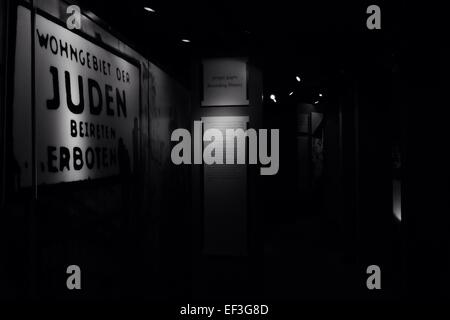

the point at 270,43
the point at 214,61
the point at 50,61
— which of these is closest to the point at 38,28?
the point at 50,61

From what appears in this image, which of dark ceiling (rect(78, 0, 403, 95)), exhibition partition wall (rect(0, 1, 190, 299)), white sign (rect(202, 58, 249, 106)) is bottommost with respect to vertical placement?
exhibition partition wall (rect(0, 1, 190, 299))

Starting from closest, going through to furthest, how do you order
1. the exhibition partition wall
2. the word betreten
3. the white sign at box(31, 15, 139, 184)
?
the exhibition partition wall
the white sign at box(31, 15, 139, 184)
the word betreten

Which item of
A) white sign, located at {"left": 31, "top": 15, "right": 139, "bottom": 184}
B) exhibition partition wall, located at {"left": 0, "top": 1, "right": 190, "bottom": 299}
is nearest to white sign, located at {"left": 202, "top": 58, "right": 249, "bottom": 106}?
exhibition partition wall, located at {"left": 0, "top": 1, "right": 190, "bottom": 299}

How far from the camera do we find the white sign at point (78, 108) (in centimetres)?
210

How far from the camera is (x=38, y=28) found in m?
2.05

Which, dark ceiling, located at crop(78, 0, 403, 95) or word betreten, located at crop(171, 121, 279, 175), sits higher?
dark ceiling, located at crop(78, 0, 403, 95)

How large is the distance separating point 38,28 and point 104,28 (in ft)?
2.84

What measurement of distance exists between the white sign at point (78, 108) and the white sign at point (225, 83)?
62.2 inches

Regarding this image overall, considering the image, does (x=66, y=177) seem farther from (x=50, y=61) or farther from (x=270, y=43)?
(x=270, y=43)

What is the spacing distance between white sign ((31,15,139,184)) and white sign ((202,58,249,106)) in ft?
5.18

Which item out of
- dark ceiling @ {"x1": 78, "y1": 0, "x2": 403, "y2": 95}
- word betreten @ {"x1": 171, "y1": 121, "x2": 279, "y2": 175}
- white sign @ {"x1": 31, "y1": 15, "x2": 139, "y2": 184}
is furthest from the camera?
word betreten @ {"x1": 171, "y1": 121, "x2": 279, "y2": 175}

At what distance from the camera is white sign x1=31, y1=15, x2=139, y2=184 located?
2.10 meters

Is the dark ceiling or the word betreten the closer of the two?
the dark ceiling

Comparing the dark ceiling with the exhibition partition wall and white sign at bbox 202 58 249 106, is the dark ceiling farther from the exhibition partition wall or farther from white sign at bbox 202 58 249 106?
the exhibition partition wall
